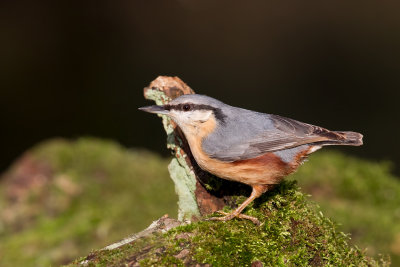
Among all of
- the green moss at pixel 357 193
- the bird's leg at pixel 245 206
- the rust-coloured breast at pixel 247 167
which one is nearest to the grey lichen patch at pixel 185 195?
the rust-coloured breast at pixel 247 167

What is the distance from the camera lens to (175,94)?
13.8ft

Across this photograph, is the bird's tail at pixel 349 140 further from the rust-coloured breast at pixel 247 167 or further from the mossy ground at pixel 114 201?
the mossy ground at pixel 114 201

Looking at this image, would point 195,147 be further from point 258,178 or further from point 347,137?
point 347,137

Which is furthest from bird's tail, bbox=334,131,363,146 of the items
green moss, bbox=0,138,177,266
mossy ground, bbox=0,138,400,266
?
green moss, bbox=0,138,177,266

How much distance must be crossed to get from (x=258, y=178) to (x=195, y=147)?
1.77ft

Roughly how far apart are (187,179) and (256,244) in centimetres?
101

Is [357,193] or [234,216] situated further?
[357,193]

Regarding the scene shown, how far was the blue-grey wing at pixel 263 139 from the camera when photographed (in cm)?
384

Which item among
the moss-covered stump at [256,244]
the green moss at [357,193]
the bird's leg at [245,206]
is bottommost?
the green moss at [357,193]

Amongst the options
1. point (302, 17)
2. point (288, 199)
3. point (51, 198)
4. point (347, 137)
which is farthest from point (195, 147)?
point (302, 17)

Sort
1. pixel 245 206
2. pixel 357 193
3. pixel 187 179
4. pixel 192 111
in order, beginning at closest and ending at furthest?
pixel 245 206
pixel 192 111
pixel 187 179
pixel 357 193

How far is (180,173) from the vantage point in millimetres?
4117

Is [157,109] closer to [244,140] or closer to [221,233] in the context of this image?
[244,140]

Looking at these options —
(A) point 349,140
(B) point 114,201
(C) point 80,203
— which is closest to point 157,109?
(A) point 349,140
